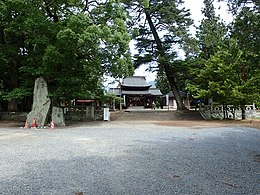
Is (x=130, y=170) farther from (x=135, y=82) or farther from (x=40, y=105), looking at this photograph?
(x=135, y=82)

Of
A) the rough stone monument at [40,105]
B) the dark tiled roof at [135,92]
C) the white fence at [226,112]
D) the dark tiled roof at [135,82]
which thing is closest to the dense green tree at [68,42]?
Result: the rough stone monument at [40,105]

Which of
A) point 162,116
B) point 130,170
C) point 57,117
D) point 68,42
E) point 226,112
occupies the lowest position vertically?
point 130,170

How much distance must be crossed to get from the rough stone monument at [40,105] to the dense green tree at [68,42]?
51cm

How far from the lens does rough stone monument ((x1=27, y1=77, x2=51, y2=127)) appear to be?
12.4 meters

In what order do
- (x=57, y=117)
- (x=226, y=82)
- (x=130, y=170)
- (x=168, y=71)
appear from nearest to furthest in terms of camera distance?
(x=130, y=170), (x=57, y=117), (x=226, y=82), (x=168, y=71)

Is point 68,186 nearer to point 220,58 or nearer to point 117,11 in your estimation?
point 117,11

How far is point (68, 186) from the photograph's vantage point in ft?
10.8

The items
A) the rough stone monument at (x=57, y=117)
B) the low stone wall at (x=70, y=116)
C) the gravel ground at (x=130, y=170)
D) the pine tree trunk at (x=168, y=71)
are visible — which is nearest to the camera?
the gravel ground at (x=130, y=170)

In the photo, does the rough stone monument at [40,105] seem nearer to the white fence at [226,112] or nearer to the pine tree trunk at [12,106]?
the pine tree trunk at [12,106]

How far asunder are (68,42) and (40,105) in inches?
159

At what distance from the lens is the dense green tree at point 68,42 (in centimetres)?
1138

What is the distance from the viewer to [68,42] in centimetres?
1136

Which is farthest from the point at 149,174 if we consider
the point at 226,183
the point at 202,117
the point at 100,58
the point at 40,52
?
the point at 202,117

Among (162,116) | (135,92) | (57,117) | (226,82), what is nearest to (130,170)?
(57,117)
